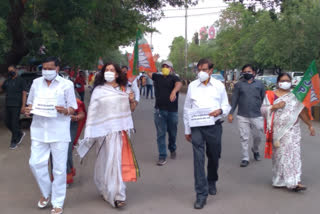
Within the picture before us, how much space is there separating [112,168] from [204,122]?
52.1 inches

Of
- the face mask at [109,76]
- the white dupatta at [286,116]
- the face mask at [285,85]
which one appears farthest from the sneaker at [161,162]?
the face mask at [109,76]

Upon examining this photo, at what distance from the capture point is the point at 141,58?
661 centimetres

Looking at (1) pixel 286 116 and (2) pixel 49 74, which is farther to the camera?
(1) pixel 286 116

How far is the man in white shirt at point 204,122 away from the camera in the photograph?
17.8 ft

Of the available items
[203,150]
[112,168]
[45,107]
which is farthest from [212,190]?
[45,107]

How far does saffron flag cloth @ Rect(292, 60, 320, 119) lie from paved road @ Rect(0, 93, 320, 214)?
1331 millimetres

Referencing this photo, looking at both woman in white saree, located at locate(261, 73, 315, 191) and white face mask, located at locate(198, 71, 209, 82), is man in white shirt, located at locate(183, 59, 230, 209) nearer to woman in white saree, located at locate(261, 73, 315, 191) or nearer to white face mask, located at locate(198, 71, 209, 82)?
white face mask, located at locate(198, 71, 209, 82)

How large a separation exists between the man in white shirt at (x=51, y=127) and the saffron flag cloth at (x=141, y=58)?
4.82 ft

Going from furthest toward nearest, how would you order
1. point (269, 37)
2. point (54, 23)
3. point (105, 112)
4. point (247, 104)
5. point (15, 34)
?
point (269, 37) → point (54, 23) → point (15, 34) → point (247, 104) → point (105, 112)

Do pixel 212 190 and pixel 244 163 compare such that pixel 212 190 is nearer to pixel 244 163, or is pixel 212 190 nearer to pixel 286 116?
pixel 286 116

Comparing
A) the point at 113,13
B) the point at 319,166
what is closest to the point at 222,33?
the point at 113,13

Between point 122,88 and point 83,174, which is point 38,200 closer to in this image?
point 83,174

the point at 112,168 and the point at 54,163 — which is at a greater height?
the point at 54,163

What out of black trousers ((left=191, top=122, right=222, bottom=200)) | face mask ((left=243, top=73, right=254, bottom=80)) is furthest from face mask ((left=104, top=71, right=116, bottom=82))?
face mask ((left=243, top=73, right=254, bottom=80))
